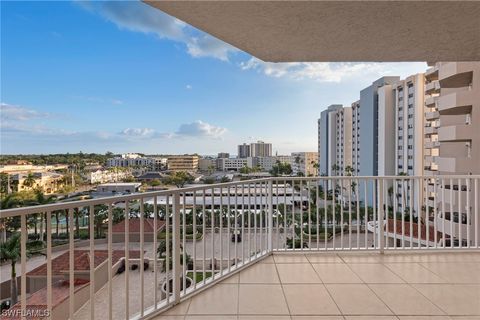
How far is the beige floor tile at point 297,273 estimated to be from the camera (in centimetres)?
287

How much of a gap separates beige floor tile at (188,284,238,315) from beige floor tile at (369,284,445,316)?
128 cm

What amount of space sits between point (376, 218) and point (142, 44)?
971 inches

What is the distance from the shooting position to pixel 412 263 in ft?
10.8

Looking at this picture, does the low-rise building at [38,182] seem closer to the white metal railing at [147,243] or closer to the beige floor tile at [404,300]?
the white metal railing at [147,243]

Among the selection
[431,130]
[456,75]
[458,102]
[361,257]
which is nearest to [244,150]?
[458,102]

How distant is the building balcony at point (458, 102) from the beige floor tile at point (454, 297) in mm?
13637

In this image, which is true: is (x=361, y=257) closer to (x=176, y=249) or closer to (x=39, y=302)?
(x=176, y=249)

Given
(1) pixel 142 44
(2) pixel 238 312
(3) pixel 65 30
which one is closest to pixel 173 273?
(2) pixel 238 312

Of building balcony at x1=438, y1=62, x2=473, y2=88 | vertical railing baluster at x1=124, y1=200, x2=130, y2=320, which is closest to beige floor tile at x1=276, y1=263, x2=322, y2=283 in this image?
vertical railing baluster at x1=124, y1=200, x2=130, y2=320

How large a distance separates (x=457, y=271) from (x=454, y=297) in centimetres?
71

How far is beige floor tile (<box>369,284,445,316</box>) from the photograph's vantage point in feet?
7.50

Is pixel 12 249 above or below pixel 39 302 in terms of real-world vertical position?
above

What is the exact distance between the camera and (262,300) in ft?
8.11


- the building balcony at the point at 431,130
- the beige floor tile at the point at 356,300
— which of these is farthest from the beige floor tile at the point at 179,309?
the building balcony at the point at 431,130
